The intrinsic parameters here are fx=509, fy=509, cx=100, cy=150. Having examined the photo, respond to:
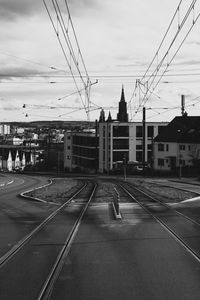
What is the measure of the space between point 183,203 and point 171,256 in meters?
15.6

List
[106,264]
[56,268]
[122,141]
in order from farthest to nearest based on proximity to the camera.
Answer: [122,141], [106,264], [56,268]

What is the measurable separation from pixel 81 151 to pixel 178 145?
123ft

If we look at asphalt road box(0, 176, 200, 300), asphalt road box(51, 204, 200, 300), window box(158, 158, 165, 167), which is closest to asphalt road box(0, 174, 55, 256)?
asphalt road box(0, 176, 200, 300)

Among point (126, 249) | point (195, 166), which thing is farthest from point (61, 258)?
point (195, 166)

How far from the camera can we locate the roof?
81.0 m

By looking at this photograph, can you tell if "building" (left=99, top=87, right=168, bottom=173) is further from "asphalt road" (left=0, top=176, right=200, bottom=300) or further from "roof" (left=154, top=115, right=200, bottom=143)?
"asphalt road" (left=0, top=176, right=200, bottom=300)

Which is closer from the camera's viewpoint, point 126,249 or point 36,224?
point 126,249

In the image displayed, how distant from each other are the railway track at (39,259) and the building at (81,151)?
271 feet

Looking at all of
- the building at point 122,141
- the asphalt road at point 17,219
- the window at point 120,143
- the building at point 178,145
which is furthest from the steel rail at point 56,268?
the window at point 120,143

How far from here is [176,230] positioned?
16.4 meters

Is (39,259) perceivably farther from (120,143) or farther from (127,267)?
(120,143)

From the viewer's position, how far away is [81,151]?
116 metres

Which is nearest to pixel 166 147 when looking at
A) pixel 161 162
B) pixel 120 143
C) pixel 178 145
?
pixel 161 162

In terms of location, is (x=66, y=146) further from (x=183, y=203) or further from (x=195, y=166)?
(x=183, y=203)
